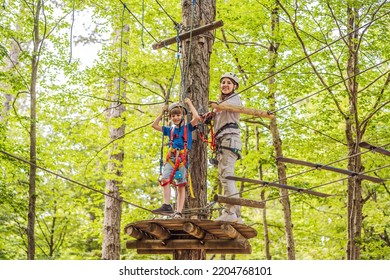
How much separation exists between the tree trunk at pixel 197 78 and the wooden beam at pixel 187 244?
28 centimetres

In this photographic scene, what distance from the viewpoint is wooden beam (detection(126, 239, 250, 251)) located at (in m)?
5.47

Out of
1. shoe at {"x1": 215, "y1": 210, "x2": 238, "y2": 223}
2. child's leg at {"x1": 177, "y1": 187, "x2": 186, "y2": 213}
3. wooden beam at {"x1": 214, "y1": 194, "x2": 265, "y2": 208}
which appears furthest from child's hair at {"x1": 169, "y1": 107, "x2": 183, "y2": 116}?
shoe at {"x1": 215, "y1": 210, "x2": 238, "y2": 223}

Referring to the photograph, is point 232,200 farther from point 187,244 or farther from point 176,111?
point 176,111

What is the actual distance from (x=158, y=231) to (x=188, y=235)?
41 centimetres

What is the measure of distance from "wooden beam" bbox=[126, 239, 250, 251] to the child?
275 mm

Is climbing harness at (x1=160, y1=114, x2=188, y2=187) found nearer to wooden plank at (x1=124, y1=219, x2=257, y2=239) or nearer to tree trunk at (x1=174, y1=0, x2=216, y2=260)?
tree trunk at (x1=174, y1=0, x2=216, y2=260)

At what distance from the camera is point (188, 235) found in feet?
18.2

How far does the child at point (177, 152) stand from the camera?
568cm

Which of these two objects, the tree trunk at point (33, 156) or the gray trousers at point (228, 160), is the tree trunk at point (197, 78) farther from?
the tree trunk at point (33, 156)

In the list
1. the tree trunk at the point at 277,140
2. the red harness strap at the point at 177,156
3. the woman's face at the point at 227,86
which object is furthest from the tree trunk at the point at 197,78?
the tree trunk at the point at 277,140

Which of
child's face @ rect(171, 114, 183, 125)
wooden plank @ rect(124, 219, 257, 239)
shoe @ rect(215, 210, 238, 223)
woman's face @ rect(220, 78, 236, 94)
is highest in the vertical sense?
woman's face @ rect(220, 78, 236, 94)

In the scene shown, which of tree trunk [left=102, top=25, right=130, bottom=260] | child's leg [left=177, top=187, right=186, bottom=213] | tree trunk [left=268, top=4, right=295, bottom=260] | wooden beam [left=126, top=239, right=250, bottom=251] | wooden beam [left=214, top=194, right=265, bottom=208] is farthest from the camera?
tree trunk [left=102, top=25, right=130, bottom=260]

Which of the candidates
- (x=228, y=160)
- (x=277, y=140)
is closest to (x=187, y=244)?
(x=228, y=160)
